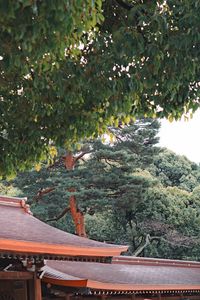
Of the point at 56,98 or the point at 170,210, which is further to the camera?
the point at 170,210

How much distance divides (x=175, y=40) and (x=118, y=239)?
19.4 meters

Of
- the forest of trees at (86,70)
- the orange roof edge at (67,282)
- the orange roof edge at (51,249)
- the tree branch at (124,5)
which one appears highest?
the tree branch at (124,5)

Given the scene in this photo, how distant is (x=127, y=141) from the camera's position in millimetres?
20906

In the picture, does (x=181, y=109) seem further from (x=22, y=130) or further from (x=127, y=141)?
(x=127, y=141)

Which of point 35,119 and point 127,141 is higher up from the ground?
point 127,141

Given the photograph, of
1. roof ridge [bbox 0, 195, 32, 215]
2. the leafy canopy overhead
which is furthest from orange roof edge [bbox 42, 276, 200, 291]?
the leafy canopy overhead

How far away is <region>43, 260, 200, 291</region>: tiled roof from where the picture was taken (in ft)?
29.5

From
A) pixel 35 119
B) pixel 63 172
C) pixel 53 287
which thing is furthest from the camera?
pixel 63 172

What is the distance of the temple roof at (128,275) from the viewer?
8.97 metres

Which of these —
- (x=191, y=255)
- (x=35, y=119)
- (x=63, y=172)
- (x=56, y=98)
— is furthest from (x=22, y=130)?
(x=191, y=255)

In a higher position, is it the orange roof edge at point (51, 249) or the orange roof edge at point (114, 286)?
the orange roof edge at point (51, 249)

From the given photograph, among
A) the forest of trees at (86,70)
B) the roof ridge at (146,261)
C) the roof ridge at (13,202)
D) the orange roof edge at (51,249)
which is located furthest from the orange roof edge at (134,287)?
the forest of trees at (86,70)

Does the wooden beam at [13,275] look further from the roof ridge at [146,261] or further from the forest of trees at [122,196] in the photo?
the forest of trees at [122,196]

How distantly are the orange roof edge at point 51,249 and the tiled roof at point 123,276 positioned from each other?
0.78 meters
